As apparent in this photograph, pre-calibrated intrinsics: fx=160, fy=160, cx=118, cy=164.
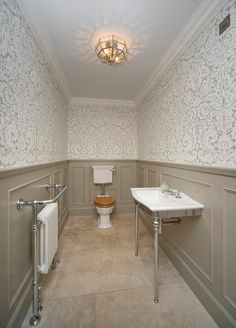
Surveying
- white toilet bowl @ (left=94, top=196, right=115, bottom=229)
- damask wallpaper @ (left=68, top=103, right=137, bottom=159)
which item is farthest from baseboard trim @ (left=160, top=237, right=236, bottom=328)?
damask wallpaper @ (left=68, top=103, right=137, bottom=159)

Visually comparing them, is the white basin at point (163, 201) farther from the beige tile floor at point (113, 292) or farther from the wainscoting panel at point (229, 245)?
the beige tile floor at point (113, 292)

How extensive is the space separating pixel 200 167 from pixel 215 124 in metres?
0.36

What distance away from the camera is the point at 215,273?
1.20 m

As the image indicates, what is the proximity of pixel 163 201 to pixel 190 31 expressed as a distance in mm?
1591

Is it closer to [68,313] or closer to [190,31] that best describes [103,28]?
[190,31]

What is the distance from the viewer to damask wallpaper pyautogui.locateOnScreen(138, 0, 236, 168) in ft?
3.56

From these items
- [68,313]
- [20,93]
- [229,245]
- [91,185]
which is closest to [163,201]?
[229,245]

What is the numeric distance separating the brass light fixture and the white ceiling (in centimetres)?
6

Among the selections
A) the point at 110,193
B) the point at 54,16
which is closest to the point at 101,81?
the point at 54,16

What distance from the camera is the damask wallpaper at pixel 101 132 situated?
316 centimetres

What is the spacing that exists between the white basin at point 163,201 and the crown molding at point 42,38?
1752 mm

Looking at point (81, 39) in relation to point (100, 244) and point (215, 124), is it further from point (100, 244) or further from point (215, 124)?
point (100, 244)

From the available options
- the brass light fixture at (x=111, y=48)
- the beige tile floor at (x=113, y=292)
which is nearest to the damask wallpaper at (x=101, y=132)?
the brass light fixture at (x=111, y=48)

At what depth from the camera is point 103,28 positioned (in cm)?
143
